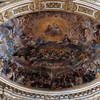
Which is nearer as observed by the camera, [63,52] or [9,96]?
[9,96]

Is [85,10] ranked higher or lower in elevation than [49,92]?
higher

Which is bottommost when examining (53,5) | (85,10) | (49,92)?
(49,92)

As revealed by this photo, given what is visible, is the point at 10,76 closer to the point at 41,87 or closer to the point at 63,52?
the point at 41,87

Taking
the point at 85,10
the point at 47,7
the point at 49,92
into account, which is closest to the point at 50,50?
the point at 49,92

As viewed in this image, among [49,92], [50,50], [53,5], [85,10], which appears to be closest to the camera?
[85,10]

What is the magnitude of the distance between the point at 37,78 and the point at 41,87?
17.6 inches

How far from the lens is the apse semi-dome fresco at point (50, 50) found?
1473 cm

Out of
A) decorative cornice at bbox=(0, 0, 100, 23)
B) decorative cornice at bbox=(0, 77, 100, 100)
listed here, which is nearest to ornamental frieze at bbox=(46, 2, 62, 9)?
decorative cornice at bbox=(0, 0, 100, 23)

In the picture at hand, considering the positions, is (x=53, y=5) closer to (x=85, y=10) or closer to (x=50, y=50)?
(x=85, y=10)

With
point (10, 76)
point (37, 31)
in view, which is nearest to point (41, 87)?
point (10, 76)

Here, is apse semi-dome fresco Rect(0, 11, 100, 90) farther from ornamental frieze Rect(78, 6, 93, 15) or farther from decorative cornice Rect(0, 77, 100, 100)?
ornamental frieze Rect(78, 6, 93, 15)

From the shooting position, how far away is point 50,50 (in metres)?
15.7

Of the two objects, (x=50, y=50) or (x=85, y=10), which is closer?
(x=85, y=10)

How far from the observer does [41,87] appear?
15.5 metres
